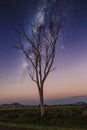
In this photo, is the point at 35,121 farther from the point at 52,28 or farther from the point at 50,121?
the point at 52,28

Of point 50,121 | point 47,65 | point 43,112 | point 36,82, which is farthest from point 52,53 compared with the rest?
point 50,121

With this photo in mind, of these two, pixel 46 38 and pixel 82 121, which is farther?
pixel 46 38

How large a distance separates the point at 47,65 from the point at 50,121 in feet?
31.1

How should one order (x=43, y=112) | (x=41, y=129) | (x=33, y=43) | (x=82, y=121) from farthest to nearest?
(x=33, y=43) → (x=43, y=112) → (x=82, y=121) → (x=41, y=129)

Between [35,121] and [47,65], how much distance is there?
847 centimetres

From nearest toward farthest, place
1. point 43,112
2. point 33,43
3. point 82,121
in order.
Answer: point 82,121
point 43,112
point 33,43

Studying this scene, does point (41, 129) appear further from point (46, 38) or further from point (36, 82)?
point (46, 38)

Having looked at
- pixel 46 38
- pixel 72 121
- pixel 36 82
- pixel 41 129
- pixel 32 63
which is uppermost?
pixel 46 38

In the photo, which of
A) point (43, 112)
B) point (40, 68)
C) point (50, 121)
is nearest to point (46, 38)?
point (40, 68)

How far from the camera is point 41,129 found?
25.8m

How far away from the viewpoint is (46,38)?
141 ft

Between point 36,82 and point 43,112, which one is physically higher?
point 36,82

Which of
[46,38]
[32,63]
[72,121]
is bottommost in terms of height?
[72,121]

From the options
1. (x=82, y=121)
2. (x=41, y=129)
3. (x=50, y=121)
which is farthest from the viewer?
(x=50, y=121)
